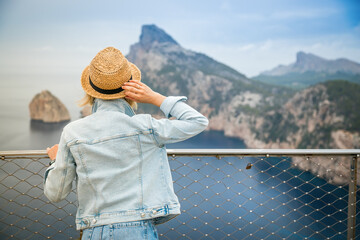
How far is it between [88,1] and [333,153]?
134 ft

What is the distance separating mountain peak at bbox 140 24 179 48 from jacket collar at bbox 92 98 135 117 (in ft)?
125

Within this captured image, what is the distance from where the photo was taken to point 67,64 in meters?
33.2

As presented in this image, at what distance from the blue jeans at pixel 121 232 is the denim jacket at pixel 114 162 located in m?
0.02

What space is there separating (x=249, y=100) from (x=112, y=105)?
35663 millimetres

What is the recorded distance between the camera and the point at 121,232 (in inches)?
31.6

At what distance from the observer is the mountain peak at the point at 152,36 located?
38072mm

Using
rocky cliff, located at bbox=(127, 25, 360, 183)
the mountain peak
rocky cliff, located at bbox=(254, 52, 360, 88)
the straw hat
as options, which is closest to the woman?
the straw hat

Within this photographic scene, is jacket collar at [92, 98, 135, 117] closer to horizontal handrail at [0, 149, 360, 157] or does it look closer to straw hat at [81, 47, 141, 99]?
straw hat at [81, 47, 141, 99]

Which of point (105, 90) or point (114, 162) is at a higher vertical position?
point (105, 90)

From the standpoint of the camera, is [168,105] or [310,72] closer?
[168,105]

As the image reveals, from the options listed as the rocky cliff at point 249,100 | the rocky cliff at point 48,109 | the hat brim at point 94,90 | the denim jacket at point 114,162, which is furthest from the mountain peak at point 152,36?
Answer: the denim jacket at point 114,162

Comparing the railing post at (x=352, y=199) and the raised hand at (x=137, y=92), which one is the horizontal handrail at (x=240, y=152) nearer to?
the railing post at (x=352, y=199)

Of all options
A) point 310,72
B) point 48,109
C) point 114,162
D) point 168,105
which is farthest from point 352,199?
point 310,72

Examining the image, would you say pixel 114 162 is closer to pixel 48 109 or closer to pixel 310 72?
pixel 48 109
